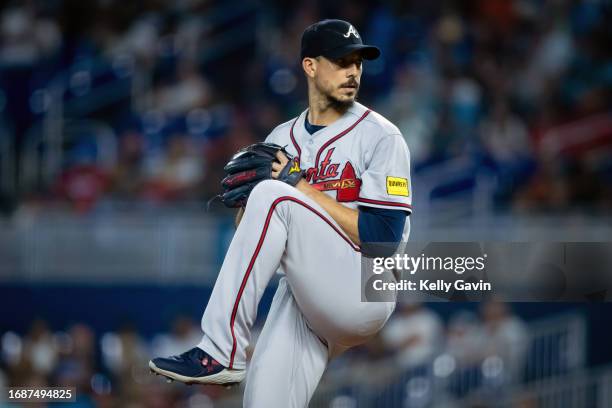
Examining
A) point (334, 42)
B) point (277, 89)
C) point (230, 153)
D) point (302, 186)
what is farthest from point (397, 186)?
point (277, 89)

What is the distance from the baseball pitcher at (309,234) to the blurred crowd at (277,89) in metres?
4.19

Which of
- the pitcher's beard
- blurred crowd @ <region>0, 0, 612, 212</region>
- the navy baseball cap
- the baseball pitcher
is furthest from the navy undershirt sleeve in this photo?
blurred crowd @ <region>0, 0, 612, 212</region>

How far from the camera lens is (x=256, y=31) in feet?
36.3

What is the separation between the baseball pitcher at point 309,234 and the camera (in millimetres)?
3811

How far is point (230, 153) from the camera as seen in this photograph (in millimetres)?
9180

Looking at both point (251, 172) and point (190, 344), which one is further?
point (190, 344)

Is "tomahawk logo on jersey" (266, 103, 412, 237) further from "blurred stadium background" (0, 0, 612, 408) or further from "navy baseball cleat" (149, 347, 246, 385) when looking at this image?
"blurred stadium background" (0, 0, 612, 408)

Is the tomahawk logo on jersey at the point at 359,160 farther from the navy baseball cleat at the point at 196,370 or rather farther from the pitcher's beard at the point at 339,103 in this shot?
the navy baseball cleat at the point at 196,370

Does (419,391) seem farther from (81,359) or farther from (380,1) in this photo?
(380,1)

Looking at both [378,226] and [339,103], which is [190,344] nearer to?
[339,103]

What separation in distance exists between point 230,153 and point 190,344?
1.94m

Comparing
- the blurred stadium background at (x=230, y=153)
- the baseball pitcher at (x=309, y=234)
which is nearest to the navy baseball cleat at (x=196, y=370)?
the baseball pitcher at (x=309, y=234)

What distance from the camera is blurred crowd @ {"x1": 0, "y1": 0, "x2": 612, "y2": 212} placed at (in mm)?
8469

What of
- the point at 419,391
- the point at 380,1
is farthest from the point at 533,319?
the point at 380,1
